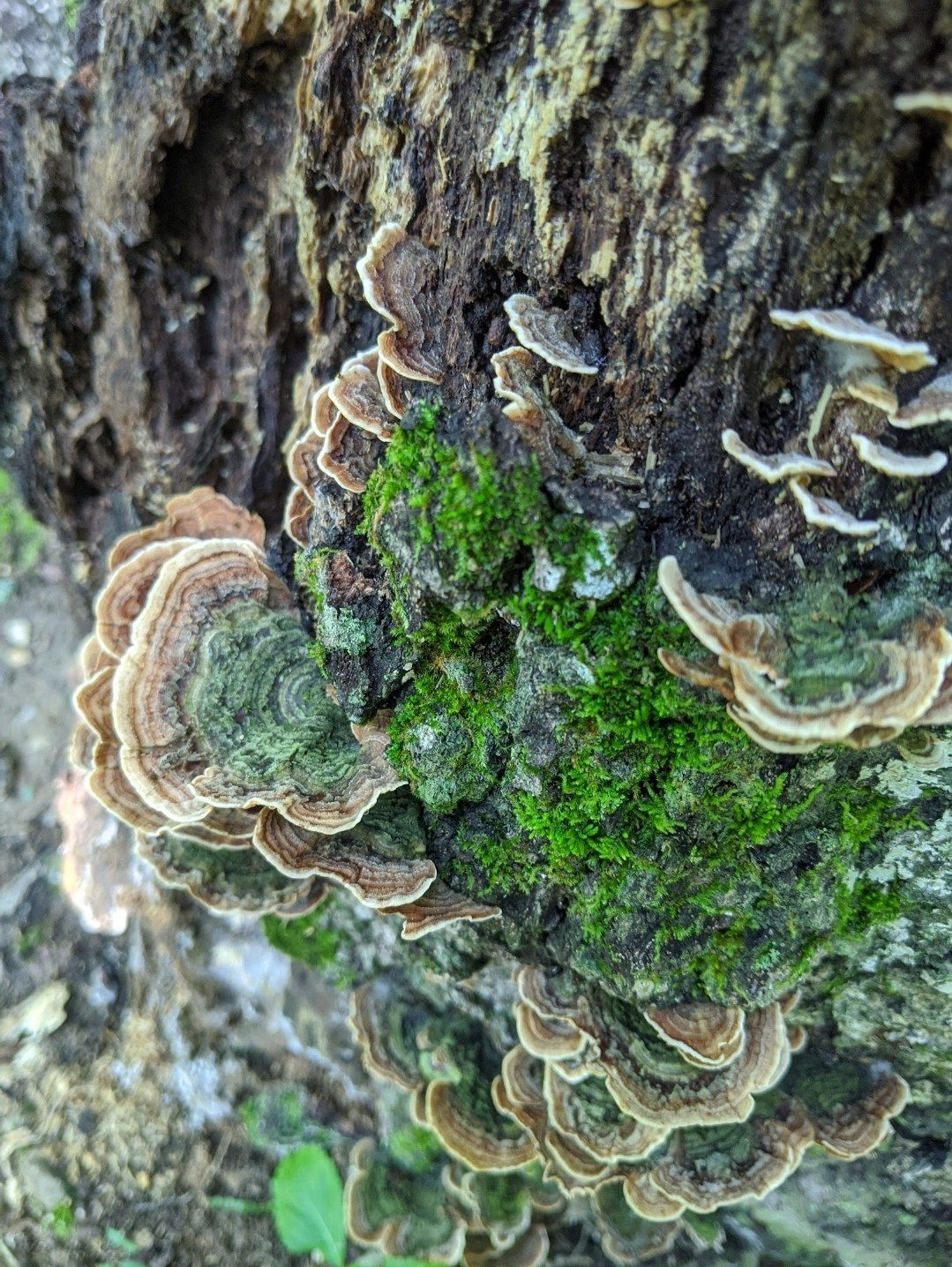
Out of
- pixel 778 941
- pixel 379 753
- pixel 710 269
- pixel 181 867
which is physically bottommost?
pixel 181 867

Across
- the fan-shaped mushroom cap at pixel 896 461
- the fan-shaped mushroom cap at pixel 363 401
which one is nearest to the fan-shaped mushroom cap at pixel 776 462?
the fan-shaped mushroom cap at pixel 896 461

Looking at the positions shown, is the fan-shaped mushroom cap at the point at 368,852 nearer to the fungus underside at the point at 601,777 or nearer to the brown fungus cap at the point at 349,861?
the brown fungus cap at the point at 349,861

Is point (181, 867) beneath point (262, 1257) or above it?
above

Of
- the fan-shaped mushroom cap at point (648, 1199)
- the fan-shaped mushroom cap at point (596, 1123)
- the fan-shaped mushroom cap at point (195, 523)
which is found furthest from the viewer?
the fan-shaped mushroom cap at point (195, 523)

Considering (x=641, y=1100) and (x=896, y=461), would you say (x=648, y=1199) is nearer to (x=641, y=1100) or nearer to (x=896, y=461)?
(x=641, y=1100)

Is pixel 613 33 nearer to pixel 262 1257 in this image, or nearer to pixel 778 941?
pixel 778 941

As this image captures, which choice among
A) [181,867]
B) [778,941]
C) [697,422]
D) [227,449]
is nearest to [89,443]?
[227,449]
